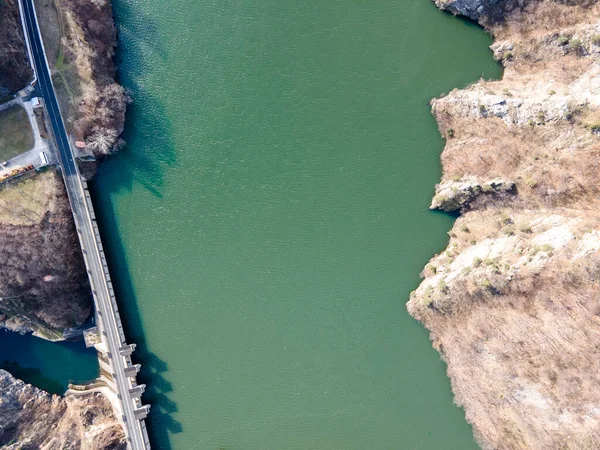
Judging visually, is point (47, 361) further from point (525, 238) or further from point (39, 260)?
point (525, 238)

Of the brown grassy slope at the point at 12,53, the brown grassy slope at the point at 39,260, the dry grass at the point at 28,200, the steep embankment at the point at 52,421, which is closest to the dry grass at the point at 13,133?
the brown grassy slope at the point at 12,53

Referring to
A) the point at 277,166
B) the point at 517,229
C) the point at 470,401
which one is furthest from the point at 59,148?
the point at 470,401

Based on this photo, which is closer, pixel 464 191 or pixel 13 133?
pixel 464 191

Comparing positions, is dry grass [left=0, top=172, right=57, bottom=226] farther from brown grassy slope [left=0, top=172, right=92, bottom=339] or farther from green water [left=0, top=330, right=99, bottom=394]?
green water [left=0, top=330, right=99, bottom=394]

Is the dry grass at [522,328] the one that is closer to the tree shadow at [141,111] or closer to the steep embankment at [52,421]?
the tree shadow at [141,111]

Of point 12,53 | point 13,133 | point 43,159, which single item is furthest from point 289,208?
point 12,53

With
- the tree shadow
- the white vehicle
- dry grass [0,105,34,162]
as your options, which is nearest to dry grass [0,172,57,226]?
the white vehicle
